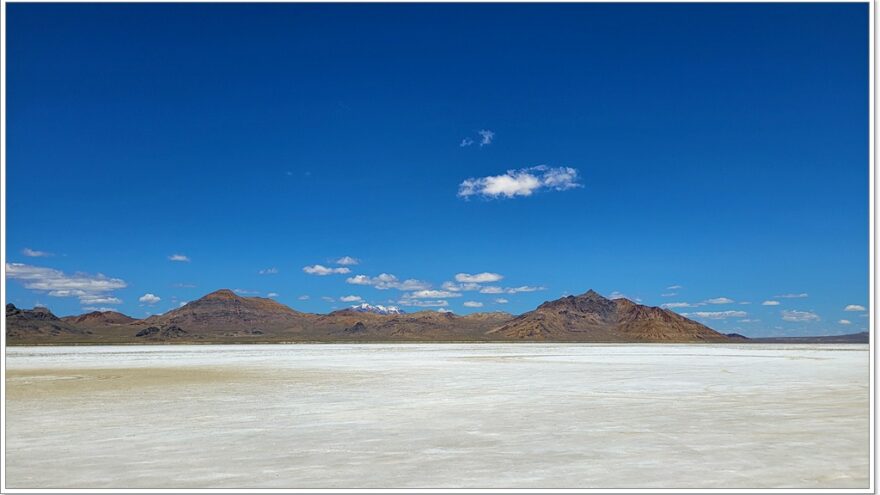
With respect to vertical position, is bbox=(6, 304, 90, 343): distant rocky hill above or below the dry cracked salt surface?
above

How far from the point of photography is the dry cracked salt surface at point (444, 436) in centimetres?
905

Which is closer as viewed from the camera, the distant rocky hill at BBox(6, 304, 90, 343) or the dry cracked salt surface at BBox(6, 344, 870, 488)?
the dry cracked salt surface at BBox(6, 344, 870, 488)

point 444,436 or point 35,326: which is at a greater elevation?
point 35,326

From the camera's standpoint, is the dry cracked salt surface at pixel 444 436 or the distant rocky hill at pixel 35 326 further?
the distant rocky hill at pixel 35 326

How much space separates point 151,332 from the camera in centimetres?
18550

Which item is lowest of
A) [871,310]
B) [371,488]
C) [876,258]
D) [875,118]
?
[371,488]

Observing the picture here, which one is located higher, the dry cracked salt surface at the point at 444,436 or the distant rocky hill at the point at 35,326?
the distant rocky hill at the point at 35,326

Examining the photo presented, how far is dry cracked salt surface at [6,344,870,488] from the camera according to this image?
905 centimetres

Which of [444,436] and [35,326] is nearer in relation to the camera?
[444,436]

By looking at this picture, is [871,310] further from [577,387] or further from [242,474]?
[577,387]

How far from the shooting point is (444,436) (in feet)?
40.3

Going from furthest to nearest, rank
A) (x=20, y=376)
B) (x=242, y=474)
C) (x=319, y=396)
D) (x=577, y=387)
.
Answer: (x=20, y=376) < (x=577, y=387) < (x=319, y=396) < (x=242, y=474)

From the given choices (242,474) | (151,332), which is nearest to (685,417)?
(242,474)

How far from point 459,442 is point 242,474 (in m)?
3.64
